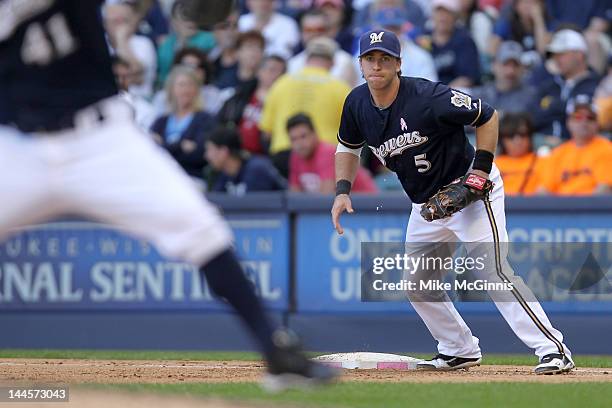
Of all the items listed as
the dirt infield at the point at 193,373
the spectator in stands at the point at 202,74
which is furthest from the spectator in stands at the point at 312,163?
the dirt infield at the point at 193,373

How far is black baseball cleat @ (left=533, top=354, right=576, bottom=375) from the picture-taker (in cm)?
797

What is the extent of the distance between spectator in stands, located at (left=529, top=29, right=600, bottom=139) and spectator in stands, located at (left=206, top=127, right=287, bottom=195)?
2.80m

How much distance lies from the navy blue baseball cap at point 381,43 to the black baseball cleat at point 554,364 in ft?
7.17

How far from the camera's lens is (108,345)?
38.9 feet

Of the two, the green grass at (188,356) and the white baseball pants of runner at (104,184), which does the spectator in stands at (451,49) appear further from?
the white baseball pants of runner at (104,184)

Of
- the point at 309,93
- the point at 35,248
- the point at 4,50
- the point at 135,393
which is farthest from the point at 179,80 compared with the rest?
the point at 4,50

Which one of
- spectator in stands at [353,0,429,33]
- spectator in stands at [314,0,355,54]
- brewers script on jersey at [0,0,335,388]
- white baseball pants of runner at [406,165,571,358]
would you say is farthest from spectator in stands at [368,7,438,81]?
brewers script on jersey at [0,0,335,388]

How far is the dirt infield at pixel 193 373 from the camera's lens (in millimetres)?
7836

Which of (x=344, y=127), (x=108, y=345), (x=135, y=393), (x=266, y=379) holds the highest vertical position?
(x=344, y=127)

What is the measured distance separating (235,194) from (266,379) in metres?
7.24

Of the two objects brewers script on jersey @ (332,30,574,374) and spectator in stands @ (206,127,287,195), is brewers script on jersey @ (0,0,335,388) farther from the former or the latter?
spectator in stands @ (206,127,287,195)

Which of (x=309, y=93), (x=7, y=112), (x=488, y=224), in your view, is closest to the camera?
(x=7, y=112)

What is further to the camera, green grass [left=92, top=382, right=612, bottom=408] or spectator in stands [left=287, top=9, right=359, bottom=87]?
spectator in stands [left=287, top=9, right=359, bottom=87]

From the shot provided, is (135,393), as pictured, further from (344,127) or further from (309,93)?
(309,93)
